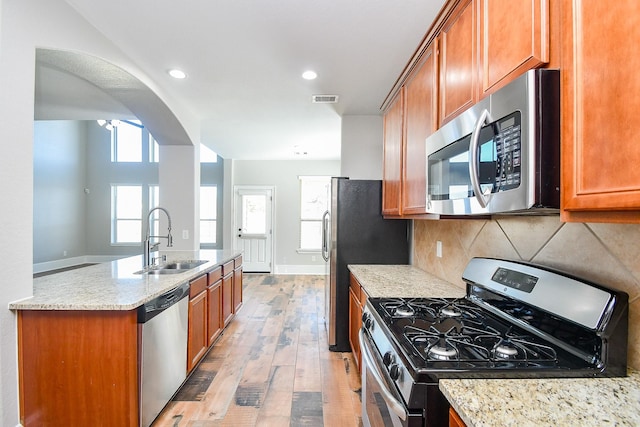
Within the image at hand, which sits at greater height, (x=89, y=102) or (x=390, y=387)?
(x=89, y=102)

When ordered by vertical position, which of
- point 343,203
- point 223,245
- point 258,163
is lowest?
point 223,245

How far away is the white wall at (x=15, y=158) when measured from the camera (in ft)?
5.03

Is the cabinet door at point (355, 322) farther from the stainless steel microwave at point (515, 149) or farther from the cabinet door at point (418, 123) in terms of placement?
the stainless steel microwave at point (515, 149)

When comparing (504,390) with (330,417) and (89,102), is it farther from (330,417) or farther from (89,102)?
(89,102)

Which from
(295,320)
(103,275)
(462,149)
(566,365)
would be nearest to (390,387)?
(566,365)

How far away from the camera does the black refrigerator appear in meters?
3.13

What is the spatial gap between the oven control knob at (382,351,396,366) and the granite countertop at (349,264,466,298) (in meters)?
0.63

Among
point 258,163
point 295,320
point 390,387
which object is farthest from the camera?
point 258,163

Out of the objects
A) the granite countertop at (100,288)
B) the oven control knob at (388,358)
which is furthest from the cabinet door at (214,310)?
the oven control knob at (388,358)

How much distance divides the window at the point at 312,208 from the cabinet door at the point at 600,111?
21.0ft

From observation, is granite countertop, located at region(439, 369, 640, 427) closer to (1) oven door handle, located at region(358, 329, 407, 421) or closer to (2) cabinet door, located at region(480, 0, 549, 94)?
(1) oven door handle, located at region(358, 329, 407, 421)

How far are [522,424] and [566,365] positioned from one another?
38cm

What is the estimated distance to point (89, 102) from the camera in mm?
3525

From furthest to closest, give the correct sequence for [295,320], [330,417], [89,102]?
[295,320] → [89,102] → [330,417]
